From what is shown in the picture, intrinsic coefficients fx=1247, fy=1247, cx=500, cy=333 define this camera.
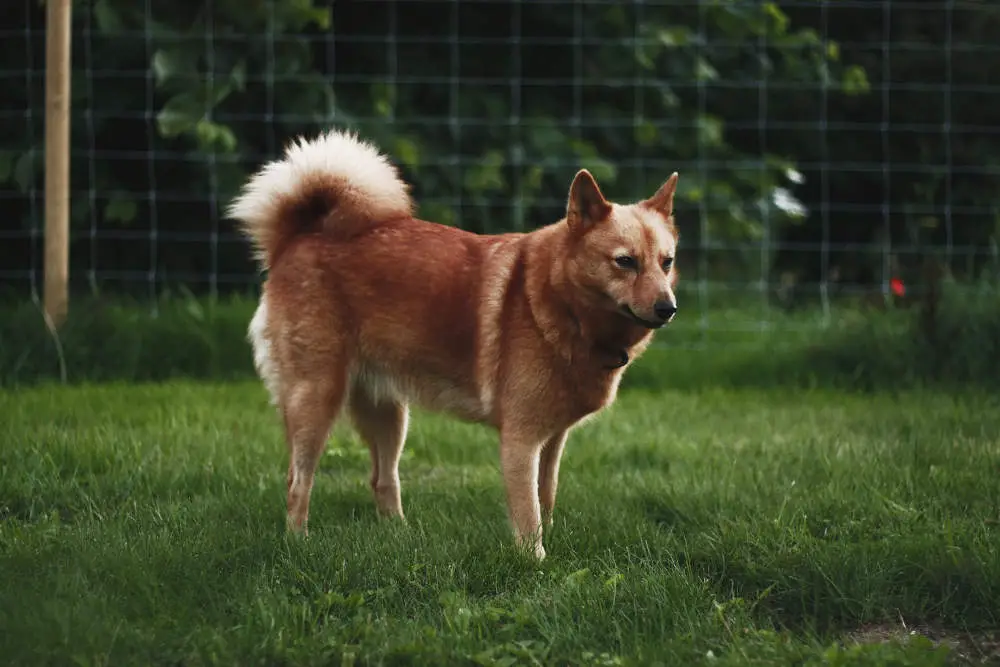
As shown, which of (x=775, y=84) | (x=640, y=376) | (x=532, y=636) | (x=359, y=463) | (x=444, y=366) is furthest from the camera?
(x=775, y=84)

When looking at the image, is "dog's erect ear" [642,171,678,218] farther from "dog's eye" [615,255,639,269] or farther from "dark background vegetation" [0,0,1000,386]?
"dark background vegetation" [0,0,1000,386]

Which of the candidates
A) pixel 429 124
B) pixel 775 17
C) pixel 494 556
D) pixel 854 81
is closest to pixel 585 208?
pixel 494 556

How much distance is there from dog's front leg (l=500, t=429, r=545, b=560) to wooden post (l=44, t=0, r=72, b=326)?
3652 millimetres

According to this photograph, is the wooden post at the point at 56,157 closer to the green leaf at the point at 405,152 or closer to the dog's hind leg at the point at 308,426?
the green leaf at the point at 405,152

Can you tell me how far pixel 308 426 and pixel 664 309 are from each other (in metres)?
1.32

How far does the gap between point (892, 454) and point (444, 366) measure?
1.93 metres

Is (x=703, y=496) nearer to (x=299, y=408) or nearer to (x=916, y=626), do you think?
(x=916, y=626)

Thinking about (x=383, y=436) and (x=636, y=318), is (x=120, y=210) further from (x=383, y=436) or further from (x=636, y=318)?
(x=636, y=318)

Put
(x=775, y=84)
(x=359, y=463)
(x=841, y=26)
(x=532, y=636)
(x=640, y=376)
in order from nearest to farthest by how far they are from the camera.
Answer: (x=532, y=636) → (x=359, y=463) → (x=640, y=376) → (x=775, y=84) → (x=841, y=26)

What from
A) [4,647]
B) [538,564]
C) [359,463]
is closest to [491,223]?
[359,463]

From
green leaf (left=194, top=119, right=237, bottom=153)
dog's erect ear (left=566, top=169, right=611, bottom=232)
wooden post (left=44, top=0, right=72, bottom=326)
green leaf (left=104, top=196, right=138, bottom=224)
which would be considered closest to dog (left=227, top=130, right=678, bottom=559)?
dog's erect ear (left=566, top=169, right=611, bottom=232)

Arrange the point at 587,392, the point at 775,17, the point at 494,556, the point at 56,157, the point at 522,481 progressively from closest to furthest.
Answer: the point at 494,556 → the point at 522,481 → the point at 587,392 → the point at 56,157 → the point at 775,17

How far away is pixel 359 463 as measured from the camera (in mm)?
5449

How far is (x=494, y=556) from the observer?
3637mm
